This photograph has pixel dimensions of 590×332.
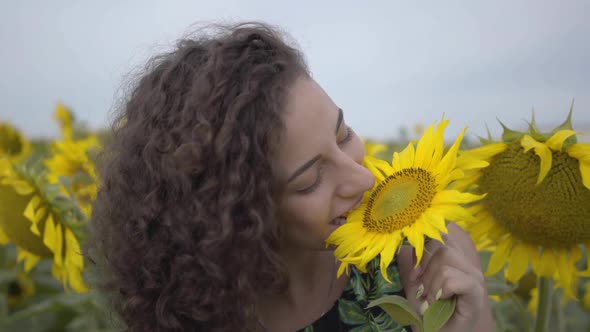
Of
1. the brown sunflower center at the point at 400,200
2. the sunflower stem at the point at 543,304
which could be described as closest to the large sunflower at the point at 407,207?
the brown sunflower center at the point at 400,200

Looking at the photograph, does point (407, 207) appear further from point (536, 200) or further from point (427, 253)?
point (536, 200)

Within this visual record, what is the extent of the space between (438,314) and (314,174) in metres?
0.25

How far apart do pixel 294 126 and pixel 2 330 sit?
4.05ft

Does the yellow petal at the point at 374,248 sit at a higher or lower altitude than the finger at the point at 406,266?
higher

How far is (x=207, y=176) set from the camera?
2.82ft

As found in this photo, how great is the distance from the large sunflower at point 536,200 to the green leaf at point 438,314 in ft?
0.73

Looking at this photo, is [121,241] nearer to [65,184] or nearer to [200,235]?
[200,235]

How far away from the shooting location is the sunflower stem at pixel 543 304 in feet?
3.21

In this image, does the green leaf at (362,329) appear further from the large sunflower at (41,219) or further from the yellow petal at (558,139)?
the large sunflower at (41,219)

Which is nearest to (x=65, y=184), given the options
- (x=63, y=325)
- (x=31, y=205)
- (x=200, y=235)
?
(x=31, y=205)

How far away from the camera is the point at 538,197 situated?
3.02 ft

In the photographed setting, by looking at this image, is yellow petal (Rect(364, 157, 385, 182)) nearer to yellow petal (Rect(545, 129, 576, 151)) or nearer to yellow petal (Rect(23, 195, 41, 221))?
yellow petal (Rect(545, 129, 576, 151))

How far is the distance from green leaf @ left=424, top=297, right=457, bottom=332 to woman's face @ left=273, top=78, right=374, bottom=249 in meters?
0.19

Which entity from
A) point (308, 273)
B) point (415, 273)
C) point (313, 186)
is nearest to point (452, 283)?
point (415, 273)
